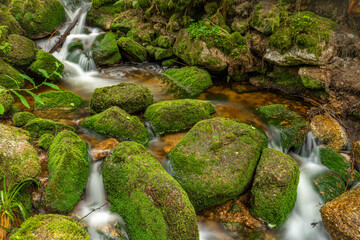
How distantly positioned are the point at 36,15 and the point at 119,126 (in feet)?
24.2

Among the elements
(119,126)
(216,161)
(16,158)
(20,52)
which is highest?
(20,52)

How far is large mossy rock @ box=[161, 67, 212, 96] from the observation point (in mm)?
7469

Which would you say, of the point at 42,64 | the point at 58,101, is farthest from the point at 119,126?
the point at 42,64

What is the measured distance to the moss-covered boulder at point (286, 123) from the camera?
5328mm

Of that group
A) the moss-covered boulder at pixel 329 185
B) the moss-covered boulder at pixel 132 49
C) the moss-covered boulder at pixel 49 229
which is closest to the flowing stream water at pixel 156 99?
the moss-covered boulder at pixel 329 185

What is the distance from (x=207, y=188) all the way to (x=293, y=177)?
1551 millimetres

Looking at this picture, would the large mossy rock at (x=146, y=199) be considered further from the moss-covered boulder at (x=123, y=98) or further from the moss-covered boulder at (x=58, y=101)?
the moss-covered boulder at (x=58, y=101)

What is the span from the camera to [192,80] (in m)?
7.59

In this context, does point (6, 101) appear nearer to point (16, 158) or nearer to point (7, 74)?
point (7, 74)

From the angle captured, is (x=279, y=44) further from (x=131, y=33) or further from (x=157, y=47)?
(x=131, y=33)

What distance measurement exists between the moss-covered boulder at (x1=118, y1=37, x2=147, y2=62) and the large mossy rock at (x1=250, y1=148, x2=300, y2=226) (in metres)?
6.84

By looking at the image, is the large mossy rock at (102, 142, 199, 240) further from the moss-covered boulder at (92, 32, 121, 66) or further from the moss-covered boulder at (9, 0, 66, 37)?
the moss-covered boulder at (9, 0, 66, 37)

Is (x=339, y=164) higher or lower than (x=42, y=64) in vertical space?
lower

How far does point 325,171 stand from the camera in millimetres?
4836
